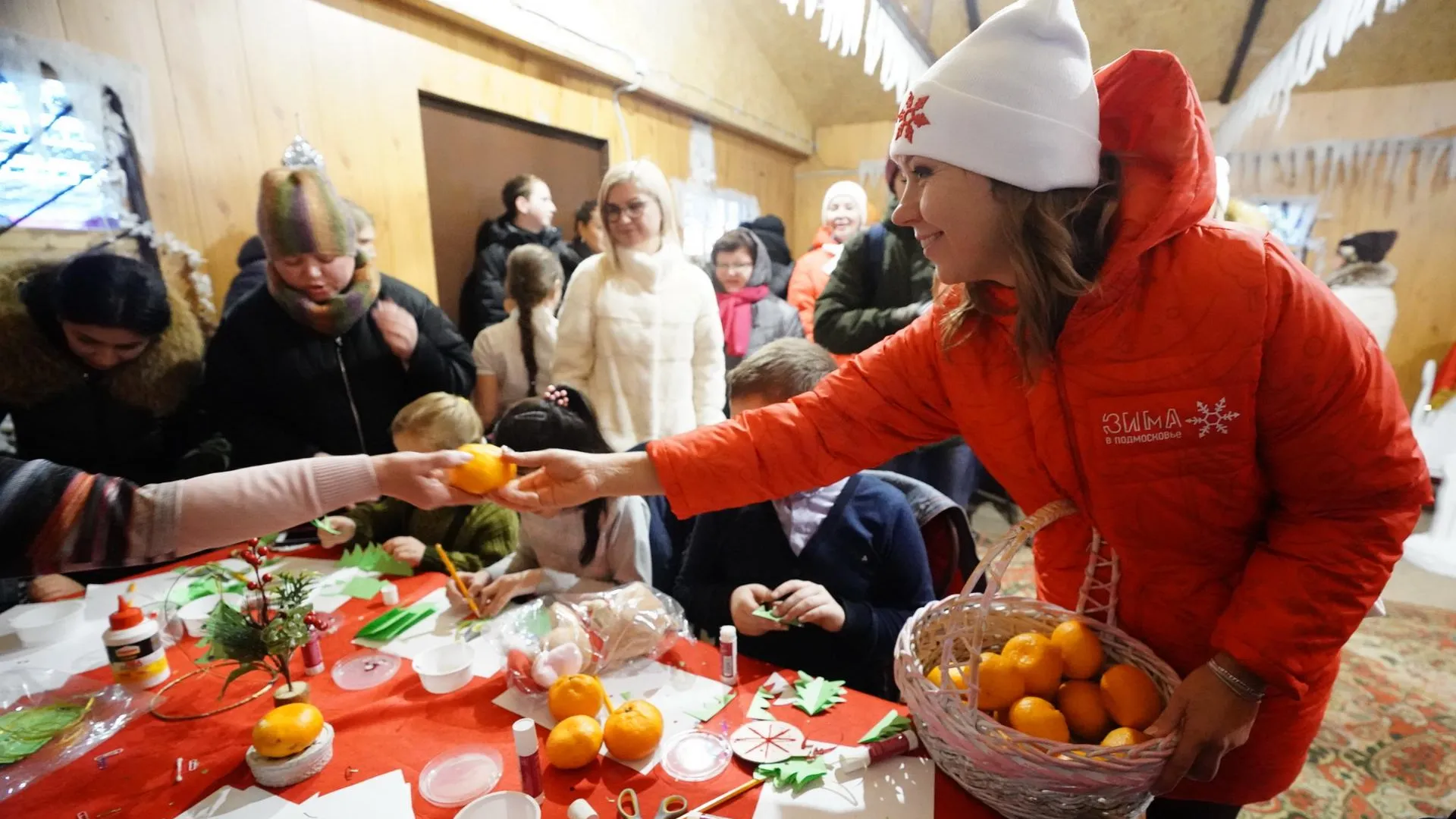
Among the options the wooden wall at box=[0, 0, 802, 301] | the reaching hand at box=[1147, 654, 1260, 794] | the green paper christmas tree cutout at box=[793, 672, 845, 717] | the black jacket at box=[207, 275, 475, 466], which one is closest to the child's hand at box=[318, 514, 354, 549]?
the black jacket at box=[207, 275, 475, 466]

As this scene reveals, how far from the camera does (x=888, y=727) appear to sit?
40.8 inches

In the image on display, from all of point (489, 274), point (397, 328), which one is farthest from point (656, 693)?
point (489, 274)

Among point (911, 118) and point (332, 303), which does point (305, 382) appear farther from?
point (911, 118)

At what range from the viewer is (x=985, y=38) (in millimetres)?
909

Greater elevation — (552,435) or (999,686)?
(552,435)

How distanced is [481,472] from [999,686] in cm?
95

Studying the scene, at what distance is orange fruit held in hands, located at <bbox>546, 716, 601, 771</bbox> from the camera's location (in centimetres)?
98

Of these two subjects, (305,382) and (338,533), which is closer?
(338,533)

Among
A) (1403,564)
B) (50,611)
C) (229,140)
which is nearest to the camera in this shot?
(50,611)

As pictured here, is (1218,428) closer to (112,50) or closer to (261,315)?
(261,315)

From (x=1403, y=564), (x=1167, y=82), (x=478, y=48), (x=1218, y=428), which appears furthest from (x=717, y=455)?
(x=1403, y=564)

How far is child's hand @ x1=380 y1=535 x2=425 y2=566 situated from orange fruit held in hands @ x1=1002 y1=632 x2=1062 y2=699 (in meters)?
1.40

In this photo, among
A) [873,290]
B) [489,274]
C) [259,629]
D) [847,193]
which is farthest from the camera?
[847,193]

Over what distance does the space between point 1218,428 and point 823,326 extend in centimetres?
203
